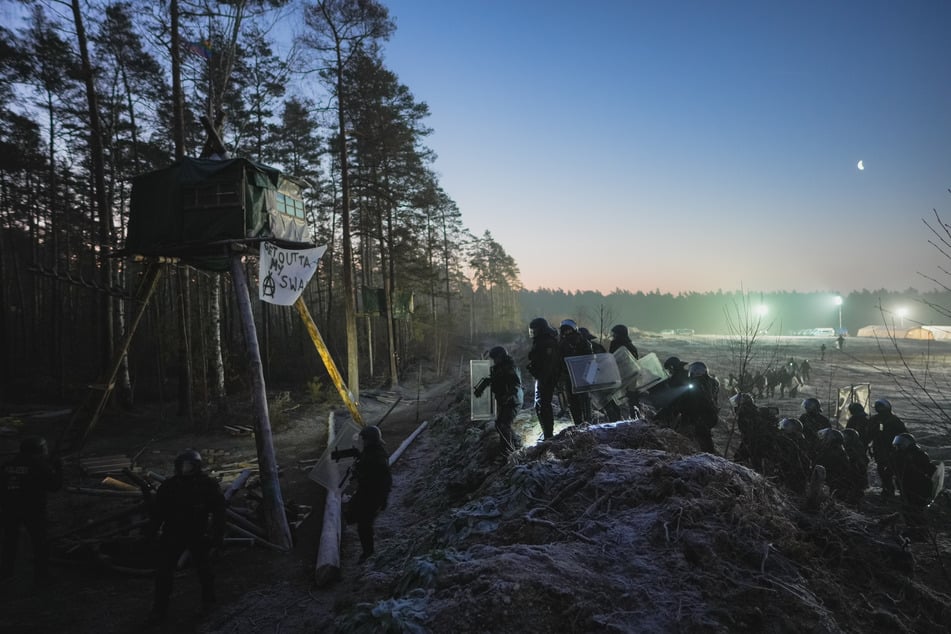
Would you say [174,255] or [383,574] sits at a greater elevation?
[174,255]

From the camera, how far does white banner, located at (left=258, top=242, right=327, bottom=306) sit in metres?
8.65

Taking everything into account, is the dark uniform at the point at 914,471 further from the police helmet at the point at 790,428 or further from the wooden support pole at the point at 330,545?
the wooden support pole at the point at 330,545

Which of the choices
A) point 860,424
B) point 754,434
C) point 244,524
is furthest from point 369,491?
point 860,424

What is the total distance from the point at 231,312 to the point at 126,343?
17.8 meters

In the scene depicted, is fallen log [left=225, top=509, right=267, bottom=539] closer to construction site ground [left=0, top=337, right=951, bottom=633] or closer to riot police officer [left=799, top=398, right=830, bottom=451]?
construction site ground [left=0, top=337, right=951, bottom=633]

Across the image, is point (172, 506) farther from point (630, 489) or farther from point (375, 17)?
point (375, 17)

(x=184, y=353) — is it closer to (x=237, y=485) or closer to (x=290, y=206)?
(x=290, y=206)

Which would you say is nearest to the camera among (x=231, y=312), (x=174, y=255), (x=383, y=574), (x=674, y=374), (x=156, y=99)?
(x=383, y=574)

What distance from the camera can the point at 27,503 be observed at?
5957mm

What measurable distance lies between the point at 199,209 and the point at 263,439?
4786 mm

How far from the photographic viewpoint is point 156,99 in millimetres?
18750

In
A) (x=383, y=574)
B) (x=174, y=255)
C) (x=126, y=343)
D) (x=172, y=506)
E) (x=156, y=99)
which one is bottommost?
(x=383, y=574)

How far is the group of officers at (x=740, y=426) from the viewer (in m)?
7.38

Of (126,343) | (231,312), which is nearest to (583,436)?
(126,343)
